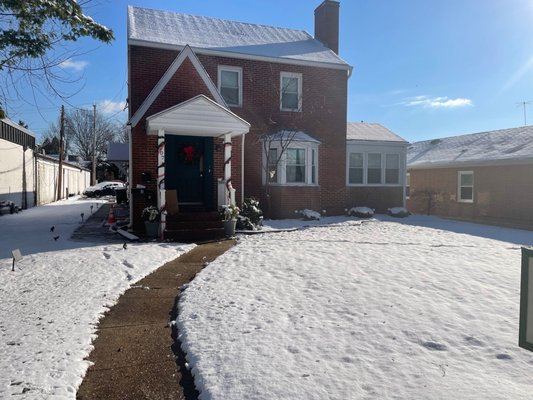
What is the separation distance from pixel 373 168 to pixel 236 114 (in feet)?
22.5

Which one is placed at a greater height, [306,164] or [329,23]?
[329,23]

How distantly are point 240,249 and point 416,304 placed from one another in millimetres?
4689

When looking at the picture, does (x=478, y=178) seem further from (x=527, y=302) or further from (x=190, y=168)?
(x=527, y=302)

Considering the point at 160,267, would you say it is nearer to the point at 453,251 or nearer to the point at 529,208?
the point at 453,251

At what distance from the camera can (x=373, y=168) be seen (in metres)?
18.2

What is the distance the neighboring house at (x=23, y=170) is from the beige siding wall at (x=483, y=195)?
20.4 meters

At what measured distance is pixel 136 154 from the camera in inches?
473

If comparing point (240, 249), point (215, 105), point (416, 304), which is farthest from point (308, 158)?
point (416, 304)

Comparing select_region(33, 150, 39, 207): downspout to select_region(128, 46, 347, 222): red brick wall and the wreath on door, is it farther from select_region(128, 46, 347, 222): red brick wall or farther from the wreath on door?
the wreath on door

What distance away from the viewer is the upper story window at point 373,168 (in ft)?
58.9

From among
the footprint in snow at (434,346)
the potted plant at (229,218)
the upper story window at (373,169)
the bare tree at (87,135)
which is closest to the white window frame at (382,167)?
the upper story window at (373,169)

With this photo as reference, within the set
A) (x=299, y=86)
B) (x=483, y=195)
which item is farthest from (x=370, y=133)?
(x=483, y=195)

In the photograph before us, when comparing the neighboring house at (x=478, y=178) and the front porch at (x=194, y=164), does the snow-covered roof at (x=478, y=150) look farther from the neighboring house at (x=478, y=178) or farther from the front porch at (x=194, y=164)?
the front porch at (x=194, y=164)

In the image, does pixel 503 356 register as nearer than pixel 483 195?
Yes
